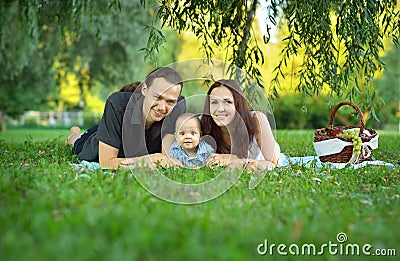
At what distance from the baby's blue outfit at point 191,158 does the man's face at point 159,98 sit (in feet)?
1.21

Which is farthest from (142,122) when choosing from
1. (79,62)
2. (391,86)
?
(391,86)

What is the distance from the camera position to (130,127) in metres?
4.55

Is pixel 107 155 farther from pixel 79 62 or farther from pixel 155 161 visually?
pixel 79 62

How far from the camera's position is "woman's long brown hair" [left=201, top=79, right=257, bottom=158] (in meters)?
4.84

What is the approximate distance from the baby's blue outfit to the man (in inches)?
2.6

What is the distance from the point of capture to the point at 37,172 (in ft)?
12.4

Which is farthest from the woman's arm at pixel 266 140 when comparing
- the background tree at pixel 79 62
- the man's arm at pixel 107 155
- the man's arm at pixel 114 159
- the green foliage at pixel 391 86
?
the green foliage at pixel 391 86

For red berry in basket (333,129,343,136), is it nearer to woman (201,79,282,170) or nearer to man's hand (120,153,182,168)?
woman (201,79,282,170)

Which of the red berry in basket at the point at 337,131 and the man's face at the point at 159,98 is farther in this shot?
the red berry in basket at the point at 337,131

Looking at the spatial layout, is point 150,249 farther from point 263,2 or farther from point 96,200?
point 263,2

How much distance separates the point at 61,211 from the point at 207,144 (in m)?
2.53

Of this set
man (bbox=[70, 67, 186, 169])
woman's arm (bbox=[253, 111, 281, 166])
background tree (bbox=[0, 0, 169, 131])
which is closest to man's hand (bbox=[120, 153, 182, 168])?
man (bbox=[70, 67, 186, 169])

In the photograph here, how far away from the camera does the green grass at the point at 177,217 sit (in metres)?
1.94

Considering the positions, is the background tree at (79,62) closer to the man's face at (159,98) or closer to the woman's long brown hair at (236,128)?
the woman's long brown hair at (236,128)
